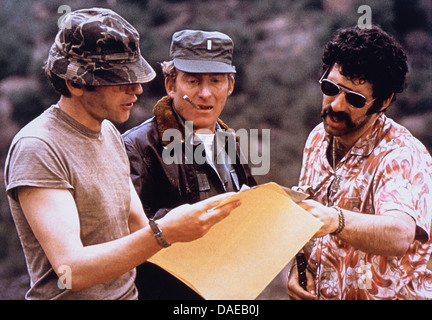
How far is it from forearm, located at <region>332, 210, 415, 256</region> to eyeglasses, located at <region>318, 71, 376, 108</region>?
491 mm

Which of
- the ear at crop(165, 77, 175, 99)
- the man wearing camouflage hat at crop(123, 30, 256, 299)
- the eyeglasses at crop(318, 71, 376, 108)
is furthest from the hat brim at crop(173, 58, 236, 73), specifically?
the eyeglasses at crop(318, 71, 376, 108)

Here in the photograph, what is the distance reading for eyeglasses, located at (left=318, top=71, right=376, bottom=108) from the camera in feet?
7.78

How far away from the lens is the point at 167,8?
784 centimetres

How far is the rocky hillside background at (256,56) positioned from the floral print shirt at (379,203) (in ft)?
15.9

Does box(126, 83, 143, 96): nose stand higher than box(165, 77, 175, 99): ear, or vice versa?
box(126, 83, 143, 96): nose

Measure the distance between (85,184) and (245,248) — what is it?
0.56 m

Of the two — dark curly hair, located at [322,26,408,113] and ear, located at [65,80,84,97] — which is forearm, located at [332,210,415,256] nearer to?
dark curly hair, located at [322,26,408,113]

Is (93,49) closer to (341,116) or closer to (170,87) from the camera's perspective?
(170,87)

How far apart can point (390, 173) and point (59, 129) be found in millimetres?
1170

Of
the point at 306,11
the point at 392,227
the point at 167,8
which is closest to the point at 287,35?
the point at 306,11

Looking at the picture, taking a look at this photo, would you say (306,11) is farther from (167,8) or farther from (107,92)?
(107,92)

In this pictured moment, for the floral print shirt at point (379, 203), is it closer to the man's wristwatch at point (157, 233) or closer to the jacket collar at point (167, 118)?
the jacket collar at point (167, 118)

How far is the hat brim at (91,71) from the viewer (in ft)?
6.06
